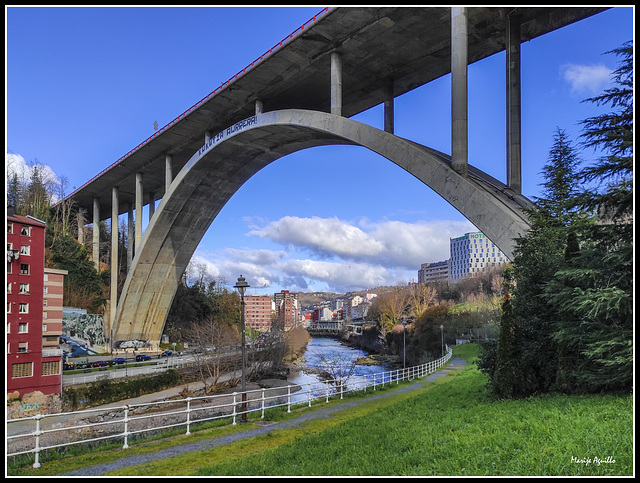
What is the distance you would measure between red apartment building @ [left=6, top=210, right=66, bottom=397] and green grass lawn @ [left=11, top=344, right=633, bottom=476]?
17.2 metres

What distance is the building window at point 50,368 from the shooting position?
2294 cm

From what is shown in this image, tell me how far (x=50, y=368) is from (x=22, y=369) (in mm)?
1445

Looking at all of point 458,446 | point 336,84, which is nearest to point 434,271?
point 336,84

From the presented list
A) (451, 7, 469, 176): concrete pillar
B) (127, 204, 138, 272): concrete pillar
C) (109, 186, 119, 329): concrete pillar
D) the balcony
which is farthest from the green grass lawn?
(127, 204, 138, 272): concrete pillar

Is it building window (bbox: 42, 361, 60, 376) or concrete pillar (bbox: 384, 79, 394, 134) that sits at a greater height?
concrete pillar (bbox: 384, 79, 394, 134)

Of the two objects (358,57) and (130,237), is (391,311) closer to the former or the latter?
(130,237)

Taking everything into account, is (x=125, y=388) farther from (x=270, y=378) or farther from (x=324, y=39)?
(x=324, y=39)

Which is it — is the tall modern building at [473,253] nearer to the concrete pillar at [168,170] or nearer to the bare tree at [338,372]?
the bare tree at [338,372]

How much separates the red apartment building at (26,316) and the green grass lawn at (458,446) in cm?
1715

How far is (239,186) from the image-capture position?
119ft

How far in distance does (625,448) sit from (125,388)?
89.1ft

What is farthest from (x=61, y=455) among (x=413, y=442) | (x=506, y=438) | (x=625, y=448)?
(x=625, y=448)

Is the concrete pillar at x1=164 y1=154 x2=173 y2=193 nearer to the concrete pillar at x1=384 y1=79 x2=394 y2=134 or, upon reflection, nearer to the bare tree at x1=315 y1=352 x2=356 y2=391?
the bare tree at x1=315 y1=352 x2=356 y2=391

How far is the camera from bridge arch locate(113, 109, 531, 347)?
1315 centimetres
